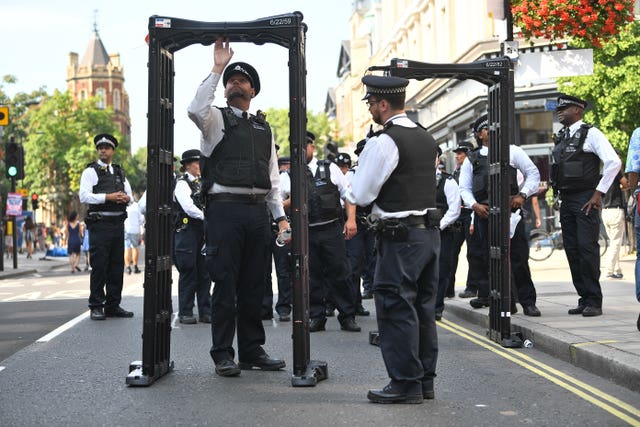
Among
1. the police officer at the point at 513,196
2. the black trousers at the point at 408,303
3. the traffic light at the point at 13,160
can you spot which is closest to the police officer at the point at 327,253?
the police officer at the point at 513,196

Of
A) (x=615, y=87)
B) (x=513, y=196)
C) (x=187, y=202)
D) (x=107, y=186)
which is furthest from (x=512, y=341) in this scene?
(x=615, y=87)

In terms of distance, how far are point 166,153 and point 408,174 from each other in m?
1.82

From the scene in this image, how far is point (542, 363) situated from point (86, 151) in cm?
7603

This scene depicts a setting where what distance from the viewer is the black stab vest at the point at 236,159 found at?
690cm

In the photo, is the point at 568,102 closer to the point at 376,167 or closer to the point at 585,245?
the point at 585,245

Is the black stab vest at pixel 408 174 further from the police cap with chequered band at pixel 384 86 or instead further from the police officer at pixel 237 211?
→ the police officer at pixel 237 211

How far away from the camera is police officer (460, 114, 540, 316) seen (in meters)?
9.48

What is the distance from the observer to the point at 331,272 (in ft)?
33.5

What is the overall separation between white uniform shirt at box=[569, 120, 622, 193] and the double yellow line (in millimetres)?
1902

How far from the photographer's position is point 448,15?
39.2 meters

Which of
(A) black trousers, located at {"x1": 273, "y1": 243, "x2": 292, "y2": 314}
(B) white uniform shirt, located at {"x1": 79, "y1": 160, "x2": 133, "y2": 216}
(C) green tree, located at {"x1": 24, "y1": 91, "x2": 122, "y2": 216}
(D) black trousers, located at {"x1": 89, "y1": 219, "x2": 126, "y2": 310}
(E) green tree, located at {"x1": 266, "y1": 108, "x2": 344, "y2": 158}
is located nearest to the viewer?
(A) black trousers, located at {"x1": 273, "y1": 243, "x2": 292, "y2": 314}

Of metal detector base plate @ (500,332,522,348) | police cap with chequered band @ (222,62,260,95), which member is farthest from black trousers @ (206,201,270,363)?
metal detector base plate @ (500,332,522,348)

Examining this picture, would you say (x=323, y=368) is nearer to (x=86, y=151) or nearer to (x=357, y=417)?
(x=357, y=417)

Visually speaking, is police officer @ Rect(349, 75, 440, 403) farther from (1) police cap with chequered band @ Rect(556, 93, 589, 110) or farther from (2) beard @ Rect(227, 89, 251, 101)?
(1) police cap with chequered band @ Rect(556, 93, 589, 110)
